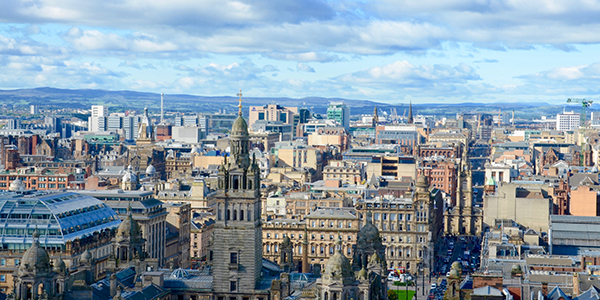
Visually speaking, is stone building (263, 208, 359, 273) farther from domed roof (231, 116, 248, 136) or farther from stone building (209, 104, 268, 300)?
domed roof (231, 116, 248, 136)

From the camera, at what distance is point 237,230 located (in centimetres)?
12081

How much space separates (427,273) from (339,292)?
9373cm

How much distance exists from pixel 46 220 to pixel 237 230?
44.0m

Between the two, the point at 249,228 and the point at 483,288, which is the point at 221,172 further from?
the point at 483,288

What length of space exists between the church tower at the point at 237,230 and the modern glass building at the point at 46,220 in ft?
124

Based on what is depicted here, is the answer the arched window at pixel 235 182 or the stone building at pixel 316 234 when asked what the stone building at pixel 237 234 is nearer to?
the arched window at pixel 235 182

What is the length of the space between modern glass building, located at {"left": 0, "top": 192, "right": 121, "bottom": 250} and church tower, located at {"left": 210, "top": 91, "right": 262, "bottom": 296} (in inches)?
1490

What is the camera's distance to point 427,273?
190875mm

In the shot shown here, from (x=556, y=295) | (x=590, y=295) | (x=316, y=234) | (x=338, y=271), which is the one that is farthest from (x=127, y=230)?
(x=316, y=234)

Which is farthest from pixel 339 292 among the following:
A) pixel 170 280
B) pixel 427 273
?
pixel 427 273

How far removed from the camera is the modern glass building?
148200 millimetres

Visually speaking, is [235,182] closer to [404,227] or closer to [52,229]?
[52,229]

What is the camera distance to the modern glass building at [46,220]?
14820 cm

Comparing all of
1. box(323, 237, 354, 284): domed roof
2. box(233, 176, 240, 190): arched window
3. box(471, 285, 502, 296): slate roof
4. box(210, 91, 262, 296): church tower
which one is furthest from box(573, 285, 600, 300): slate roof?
box(233, 176, 240, 190): arched window
